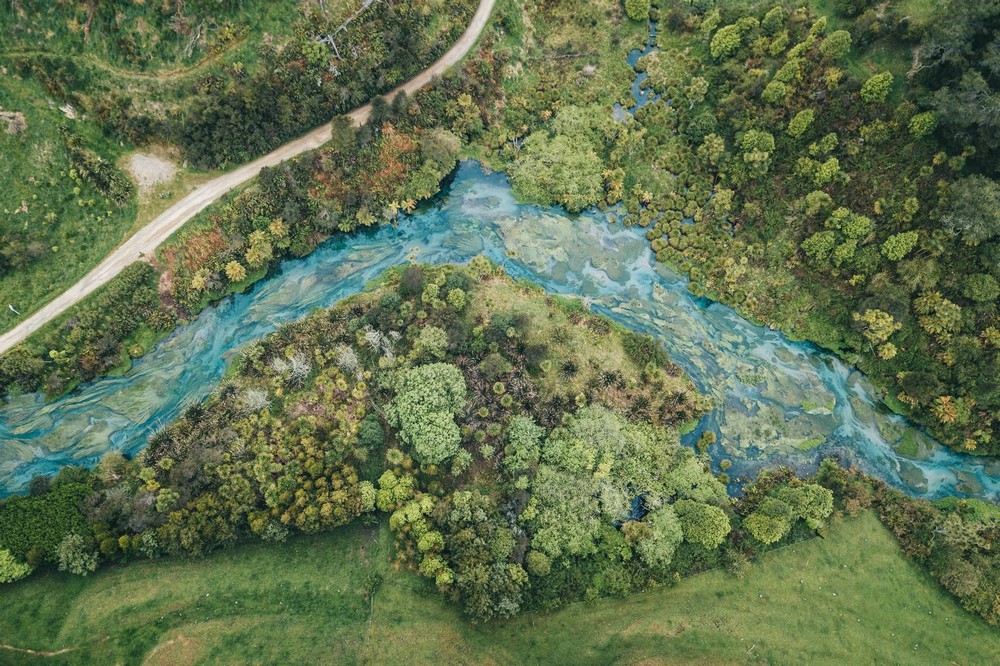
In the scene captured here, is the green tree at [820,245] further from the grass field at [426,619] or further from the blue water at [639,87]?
the grass field at [426,619]

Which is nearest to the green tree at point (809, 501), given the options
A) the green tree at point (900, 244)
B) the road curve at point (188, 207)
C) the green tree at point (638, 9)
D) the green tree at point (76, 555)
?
the green tree at point (900, 244)

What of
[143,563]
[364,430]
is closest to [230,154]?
[364,430]

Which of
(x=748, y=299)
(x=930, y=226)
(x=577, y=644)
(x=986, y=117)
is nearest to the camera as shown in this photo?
(x=577, y=644)

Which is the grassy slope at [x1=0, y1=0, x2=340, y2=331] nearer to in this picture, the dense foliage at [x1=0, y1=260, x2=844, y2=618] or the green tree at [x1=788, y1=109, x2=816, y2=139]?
the dense foliage at [x1=0, y1=260, x2=844, y2=618]

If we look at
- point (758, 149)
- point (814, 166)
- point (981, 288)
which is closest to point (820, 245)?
point (814, 166)

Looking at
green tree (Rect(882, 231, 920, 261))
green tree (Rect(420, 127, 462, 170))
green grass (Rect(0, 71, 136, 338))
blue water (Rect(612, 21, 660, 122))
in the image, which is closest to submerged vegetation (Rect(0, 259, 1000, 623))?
green tree (Rect(420, 127, 462, 170))

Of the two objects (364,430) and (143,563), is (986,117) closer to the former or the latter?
(364,430)
